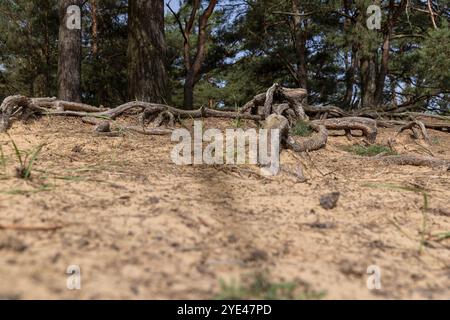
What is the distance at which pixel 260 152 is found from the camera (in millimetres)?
2902

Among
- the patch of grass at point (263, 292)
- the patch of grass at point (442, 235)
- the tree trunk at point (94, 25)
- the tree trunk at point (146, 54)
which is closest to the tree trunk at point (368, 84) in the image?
the tree trunk at point (146, 54)

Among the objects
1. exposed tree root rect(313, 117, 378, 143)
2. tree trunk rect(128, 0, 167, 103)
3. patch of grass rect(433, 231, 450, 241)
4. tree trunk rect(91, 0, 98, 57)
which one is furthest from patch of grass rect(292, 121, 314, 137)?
tree trunk rect(91, 0, 98, 57)

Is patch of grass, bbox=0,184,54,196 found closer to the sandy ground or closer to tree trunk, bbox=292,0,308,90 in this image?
the sandy ground

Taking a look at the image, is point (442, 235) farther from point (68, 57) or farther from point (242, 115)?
point (68, 57)

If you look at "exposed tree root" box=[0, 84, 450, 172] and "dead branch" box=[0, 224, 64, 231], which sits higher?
"exposed tree root" box=[0, 84, 450, 172]

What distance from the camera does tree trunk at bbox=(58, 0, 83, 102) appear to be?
5.73m

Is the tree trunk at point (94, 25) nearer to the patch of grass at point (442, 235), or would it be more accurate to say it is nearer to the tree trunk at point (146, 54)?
the tree trunk at point (146, 54)

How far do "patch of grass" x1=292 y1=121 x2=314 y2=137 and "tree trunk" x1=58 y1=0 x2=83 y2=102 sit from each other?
336 cm

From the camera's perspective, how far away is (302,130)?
4113 mm

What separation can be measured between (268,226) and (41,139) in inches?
87.3

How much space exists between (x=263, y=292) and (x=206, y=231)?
0.46 m
